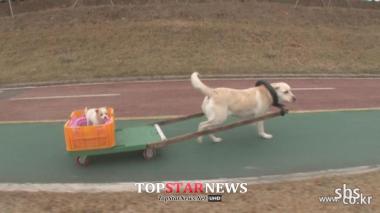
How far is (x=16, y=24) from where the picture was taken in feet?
79.5

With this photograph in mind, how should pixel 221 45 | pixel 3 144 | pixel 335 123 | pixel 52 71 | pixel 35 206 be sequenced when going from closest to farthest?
pixel 35 206 → pixel 3 144 → pixel 335 123 → pixel 52 71 → pixel 221 45

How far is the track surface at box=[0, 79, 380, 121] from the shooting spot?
1135cm

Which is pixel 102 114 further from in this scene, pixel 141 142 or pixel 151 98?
pixel 151 98

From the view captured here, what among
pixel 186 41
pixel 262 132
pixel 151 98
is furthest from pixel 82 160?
pixel 186 41

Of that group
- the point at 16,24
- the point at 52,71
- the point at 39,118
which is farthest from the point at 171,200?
the point at 16,24

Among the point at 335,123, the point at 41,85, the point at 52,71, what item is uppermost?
the point at 52,71

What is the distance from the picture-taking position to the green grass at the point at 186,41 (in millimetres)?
18062

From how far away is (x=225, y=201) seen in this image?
587 centimetres

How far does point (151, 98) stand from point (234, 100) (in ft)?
16.9

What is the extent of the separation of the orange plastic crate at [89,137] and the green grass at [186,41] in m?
9.77

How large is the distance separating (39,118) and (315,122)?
6.21 metres

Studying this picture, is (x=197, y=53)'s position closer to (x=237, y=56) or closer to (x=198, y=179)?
(x=237, y=56)

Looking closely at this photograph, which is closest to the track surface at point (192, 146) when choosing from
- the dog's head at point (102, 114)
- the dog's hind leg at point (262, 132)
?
the dog's hind leg at point (262, 132)

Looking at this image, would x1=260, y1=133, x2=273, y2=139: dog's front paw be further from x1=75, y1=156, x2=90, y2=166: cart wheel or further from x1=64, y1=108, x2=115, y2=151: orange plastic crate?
x1=75, y1=156, x2=90, y2=166: cart wheel
